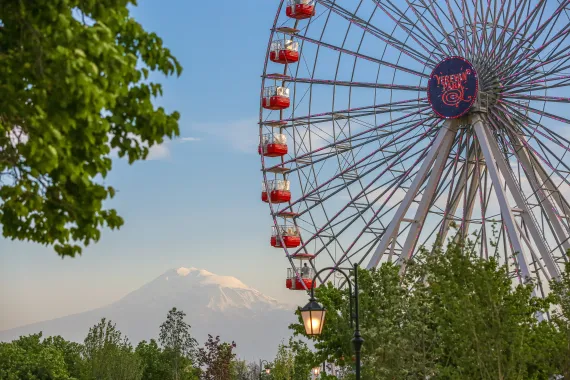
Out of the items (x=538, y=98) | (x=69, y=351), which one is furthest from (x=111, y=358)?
(x=538, y=98)

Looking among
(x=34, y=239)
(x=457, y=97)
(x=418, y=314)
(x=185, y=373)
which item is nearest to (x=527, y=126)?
(x=457, y=97)

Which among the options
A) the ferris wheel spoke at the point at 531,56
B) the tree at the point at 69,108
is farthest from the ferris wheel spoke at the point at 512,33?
the tree at the point at 69,108

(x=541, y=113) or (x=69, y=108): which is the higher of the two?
(x=541, y=113)

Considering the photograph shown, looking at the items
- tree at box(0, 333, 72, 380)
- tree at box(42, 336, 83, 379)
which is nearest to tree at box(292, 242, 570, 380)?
tree at box(0, 333, 72, 380)

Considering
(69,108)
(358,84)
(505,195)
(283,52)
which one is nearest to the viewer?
(69,108)

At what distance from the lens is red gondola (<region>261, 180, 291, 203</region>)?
47.8 m

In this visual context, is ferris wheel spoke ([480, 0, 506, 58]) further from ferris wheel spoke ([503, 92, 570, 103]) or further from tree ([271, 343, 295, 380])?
tree ([271, 343, 295, 380])

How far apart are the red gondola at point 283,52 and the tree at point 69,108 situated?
3656 centimetres

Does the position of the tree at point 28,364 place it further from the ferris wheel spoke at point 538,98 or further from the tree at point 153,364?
the ferris wheel spoke at point 538,98

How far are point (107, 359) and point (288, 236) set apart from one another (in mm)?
22575

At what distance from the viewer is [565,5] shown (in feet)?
124

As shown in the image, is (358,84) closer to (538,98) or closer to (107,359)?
(538,98)

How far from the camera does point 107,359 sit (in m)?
65.2

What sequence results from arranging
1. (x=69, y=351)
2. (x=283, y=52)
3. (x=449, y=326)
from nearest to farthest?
(x=449, y=326) → (x=283, y=52) → (x=69, y=351)
